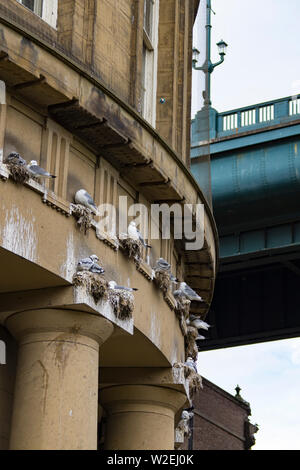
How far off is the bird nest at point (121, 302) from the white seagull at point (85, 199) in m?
1.37

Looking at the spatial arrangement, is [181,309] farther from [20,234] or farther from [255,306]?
[255,306]

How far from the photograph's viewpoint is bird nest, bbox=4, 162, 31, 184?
15.6 meters

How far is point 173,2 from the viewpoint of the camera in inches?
910

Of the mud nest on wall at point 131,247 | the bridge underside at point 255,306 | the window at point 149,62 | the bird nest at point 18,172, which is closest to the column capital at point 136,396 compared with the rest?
the mud nest on wall at point 131,247

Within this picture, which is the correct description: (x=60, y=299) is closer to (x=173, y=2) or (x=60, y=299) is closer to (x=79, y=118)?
(x=79, y=118)

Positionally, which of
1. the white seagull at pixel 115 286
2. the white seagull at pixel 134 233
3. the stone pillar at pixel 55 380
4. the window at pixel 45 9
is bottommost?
the stone pillar at pixel 55 380

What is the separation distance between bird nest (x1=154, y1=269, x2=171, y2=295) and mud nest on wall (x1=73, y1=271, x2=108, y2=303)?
2.63 meters

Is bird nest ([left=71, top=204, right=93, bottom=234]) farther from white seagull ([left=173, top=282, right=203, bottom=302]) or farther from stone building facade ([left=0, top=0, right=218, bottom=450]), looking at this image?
white seagull ([left=173, top=282, right=203, bottom=302])

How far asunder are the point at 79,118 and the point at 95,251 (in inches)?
82.8

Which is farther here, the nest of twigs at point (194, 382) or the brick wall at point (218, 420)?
the brick wall at point (218, 420)

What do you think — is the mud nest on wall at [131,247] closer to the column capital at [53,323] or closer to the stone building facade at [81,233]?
the stone building facade at [81,233]

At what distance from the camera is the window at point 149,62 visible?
72.1 feet

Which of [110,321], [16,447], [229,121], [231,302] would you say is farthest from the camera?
[231,302]
